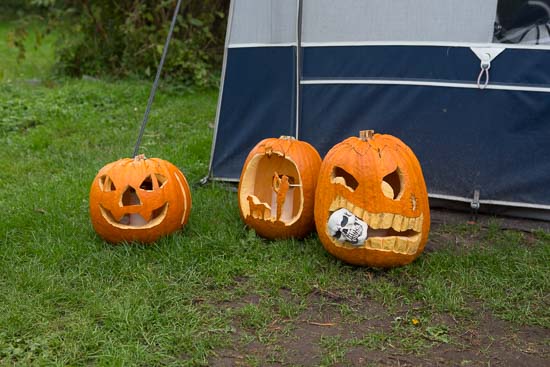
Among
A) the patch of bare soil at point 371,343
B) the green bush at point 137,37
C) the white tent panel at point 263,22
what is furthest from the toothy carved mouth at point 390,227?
the green bush at point 137,37

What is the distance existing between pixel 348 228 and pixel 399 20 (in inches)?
63.6

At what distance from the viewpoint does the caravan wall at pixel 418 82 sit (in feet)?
13.1

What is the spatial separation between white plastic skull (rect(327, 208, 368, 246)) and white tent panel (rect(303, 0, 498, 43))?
4.82 ft

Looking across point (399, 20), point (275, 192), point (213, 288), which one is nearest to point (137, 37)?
point (399, 20)

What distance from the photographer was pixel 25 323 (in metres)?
2.91

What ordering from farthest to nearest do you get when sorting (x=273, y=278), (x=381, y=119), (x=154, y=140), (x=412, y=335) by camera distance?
1. (x=154, y=140)
2. (x=381, y=119)
3. (x=273, y=278)
4. (x=412, y=335)

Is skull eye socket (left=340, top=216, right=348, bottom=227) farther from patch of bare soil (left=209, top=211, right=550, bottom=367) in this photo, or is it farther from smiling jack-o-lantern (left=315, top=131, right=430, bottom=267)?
patch of bare soil (left=209, top=211, right=550, bottom=367)

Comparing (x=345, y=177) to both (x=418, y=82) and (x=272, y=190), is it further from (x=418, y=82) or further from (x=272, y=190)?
(x=418, y=82)

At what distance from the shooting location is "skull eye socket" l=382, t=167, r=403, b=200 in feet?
11.0

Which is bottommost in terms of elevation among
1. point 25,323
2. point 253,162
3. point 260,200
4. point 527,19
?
point 25,323

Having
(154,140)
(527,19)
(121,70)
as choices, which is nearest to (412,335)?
(527,19)

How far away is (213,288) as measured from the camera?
131 inches

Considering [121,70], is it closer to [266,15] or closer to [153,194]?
[266,15]

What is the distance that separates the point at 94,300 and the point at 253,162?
1.31m
